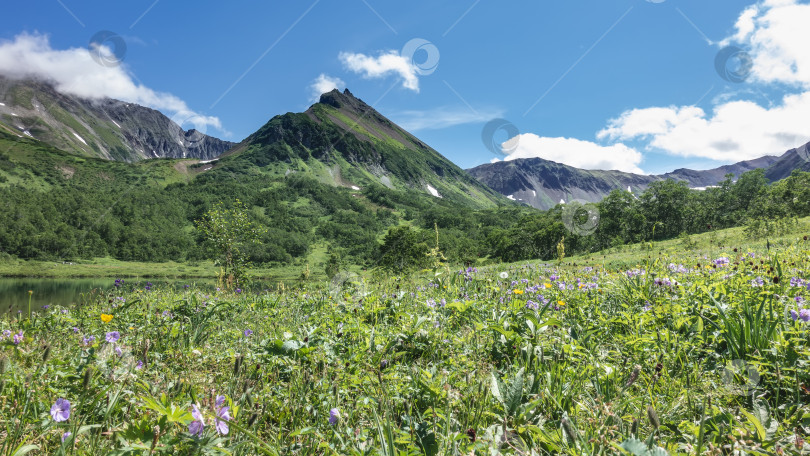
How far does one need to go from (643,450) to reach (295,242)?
162441 millimetres

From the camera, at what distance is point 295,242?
157m

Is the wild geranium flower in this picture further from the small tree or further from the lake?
the small tree

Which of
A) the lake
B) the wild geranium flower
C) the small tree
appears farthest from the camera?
the small tree

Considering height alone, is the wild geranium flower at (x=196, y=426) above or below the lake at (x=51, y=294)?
below

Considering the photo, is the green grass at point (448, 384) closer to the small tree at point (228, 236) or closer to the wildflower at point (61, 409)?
the wildflower at point (61, 409)

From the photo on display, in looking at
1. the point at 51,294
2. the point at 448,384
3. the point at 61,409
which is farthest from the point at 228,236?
the point at 51,294

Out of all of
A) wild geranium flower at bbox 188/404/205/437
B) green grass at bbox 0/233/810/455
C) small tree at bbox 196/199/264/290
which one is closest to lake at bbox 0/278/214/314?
small tree at bbox 196/199/264/290

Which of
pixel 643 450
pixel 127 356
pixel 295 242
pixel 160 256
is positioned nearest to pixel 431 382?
pixel 643 450

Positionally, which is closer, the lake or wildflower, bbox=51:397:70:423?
wildflower, bbox=51:397:70:423

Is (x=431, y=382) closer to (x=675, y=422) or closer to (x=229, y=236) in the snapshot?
(x=675, y=422)

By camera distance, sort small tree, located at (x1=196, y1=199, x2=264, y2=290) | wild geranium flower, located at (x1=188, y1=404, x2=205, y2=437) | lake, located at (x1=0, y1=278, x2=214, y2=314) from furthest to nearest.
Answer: small tree, located at (x1=196, y1=199, x2=264, y2=290) < lake, located at (x1=0, y1=278, x2=214, y2=314) < wild geranium flower, located at (x1=188, y1=404, x2=205, y2=437)

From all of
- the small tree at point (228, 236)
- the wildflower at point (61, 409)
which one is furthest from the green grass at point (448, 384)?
the small tree at point (228, 236)

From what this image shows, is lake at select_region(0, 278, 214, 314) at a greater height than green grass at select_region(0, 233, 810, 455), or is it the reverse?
lake at select_region(0, 278, 214, 314)

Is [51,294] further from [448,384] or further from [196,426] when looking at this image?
[448,384]
